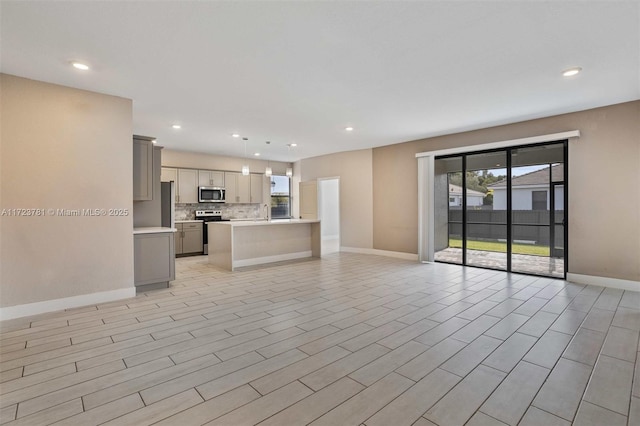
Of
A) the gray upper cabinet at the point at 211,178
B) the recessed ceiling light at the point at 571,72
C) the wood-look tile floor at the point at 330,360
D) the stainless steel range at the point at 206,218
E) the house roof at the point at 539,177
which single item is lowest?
the wood-look tile floor at the point at 330,360

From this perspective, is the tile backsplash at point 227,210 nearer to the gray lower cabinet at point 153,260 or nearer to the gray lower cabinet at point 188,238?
the gray lower cabinet at point 188,238

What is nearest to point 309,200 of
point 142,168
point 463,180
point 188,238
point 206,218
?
point 206,218

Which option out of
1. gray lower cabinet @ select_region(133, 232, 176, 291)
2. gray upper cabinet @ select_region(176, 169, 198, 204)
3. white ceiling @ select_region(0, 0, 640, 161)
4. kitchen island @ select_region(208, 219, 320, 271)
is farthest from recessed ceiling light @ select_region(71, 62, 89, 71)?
gray upper cabinet @ select_region(176, 169, 198, 204)

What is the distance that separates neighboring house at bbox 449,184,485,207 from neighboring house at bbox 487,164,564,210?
1.39 ft

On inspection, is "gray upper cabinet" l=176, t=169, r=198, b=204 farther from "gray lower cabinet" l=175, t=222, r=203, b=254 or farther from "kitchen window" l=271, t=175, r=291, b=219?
"kitchen window" l=271, t=175, r=291, b=219

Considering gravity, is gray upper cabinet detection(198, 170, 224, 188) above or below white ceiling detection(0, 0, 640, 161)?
below

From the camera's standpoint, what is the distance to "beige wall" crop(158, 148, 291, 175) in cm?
805

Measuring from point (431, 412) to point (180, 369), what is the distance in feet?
6.14

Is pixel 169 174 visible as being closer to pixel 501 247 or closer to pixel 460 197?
pixel 460 197

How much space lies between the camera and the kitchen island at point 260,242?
6209mm

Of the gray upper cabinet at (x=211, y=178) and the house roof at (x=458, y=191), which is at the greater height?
the gray upper cabinet at (x=211, y=178)

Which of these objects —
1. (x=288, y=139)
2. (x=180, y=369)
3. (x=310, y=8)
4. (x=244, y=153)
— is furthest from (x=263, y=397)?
(x=244, y=153)

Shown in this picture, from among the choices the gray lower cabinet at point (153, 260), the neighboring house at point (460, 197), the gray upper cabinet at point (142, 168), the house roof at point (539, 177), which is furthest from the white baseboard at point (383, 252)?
the gray upper cabinet at point (142, 168)

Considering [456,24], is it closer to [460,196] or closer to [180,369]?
[180,369]
